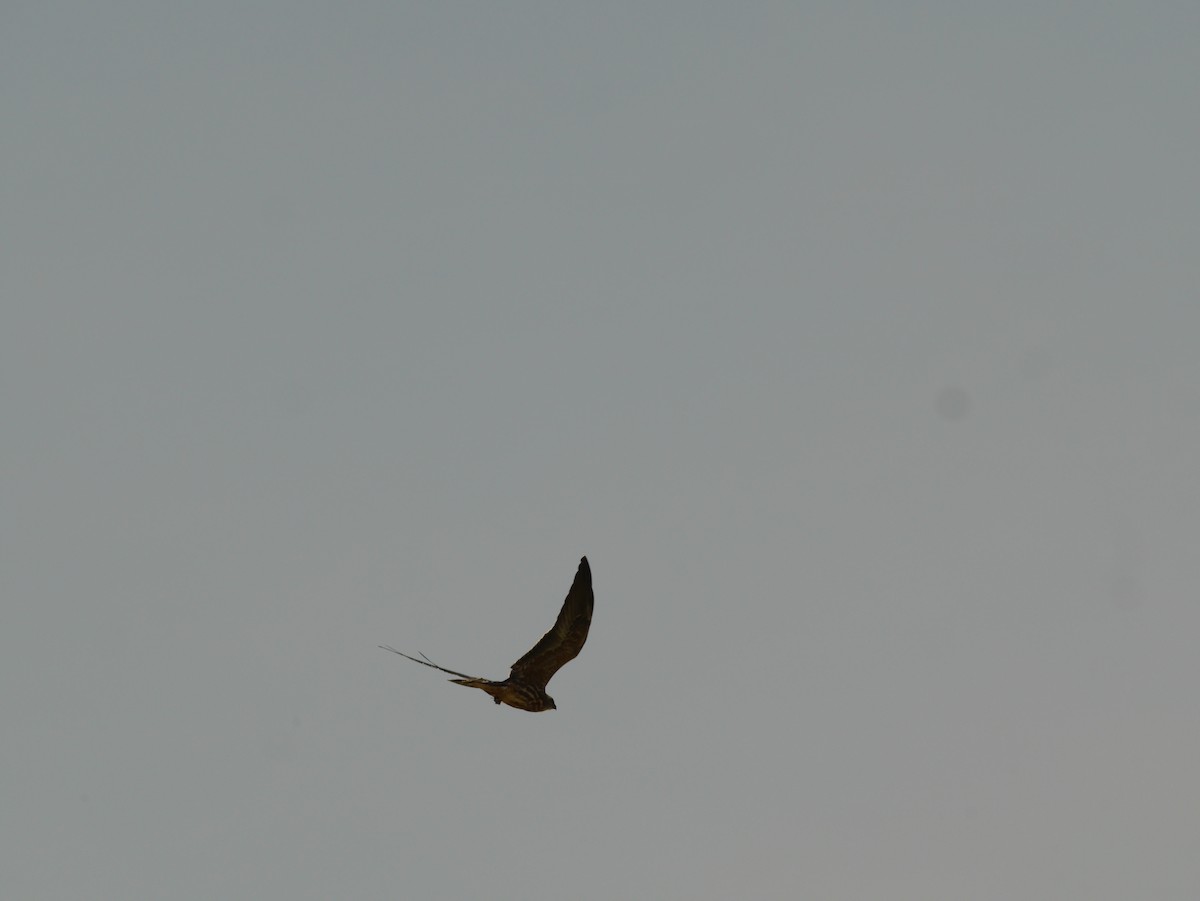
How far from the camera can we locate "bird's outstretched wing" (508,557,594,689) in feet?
99.6

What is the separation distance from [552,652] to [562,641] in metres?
0.34

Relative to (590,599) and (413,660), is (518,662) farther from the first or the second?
(413,660)

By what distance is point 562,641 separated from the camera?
30453 millimetres

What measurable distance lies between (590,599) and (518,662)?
7.06 ft

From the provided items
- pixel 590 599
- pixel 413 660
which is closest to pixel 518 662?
pixel 590 599

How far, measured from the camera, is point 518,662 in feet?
99.4

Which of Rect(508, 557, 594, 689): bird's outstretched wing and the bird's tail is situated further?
Rect(508, 557, 594, 689): bird's outstretched wing

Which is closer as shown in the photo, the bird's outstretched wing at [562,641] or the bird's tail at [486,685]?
the bird's tail at [486,685]

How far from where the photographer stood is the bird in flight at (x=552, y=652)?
29.9m

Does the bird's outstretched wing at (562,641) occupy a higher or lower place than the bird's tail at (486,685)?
higher

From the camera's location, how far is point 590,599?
30766 mm

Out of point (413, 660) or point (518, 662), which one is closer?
point (413, 660)

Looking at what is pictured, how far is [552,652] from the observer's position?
100.0ft

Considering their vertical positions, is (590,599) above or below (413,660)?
above
